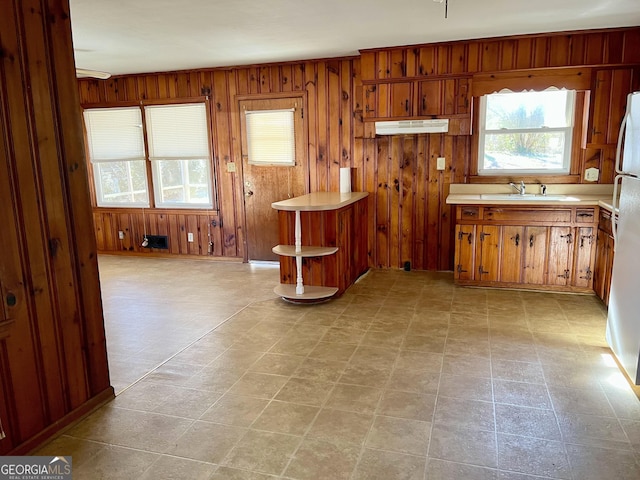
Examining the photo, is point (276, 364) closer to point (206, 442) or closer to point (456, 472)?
point (206, 442)

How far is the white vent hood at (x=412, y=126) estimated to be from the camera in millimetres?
4727

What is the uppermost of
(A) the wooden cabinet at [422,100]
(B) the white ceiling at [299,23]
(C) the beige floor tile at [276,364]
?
(B) the white ceiling at [299,23]

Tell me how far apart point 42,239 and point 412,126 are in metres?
3.65

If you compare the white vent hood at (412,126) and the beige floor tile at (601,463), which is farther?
the white vent hood at (412,126)

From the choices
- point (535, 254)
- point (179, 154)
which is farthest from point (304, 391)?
point (179, 154)

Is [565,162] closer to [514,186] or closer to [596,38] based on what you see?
[514,186]

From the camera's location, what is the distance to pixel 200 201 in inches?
246

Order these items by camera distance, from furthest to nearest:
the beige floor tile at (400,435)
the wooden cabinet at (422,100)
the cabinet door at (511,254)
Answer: the wooden cabinet at (422,100) → the cabinet door at (511,254) → the beige floor tile at (400,435)

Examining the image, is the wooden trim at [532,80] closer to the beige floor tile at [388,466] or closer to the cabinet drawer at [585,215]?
the cabinet drawer at [585,215]

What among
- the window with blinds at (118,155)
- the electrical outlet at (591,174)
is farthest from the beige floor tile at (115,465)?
the window with blinds at (118,155)

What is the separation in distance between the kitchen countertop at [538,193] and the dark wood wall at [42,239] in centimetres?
329

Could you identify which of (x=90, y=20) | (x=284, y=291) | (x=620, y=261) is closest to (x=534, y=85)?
(x=620, y=261)

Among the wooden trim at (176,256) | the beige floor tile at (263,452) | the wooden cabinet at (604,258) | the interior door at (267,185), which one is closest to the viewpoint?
the beige floor tile at (263,452)

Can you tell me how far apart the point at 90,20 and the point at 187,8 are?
0.85 meters
